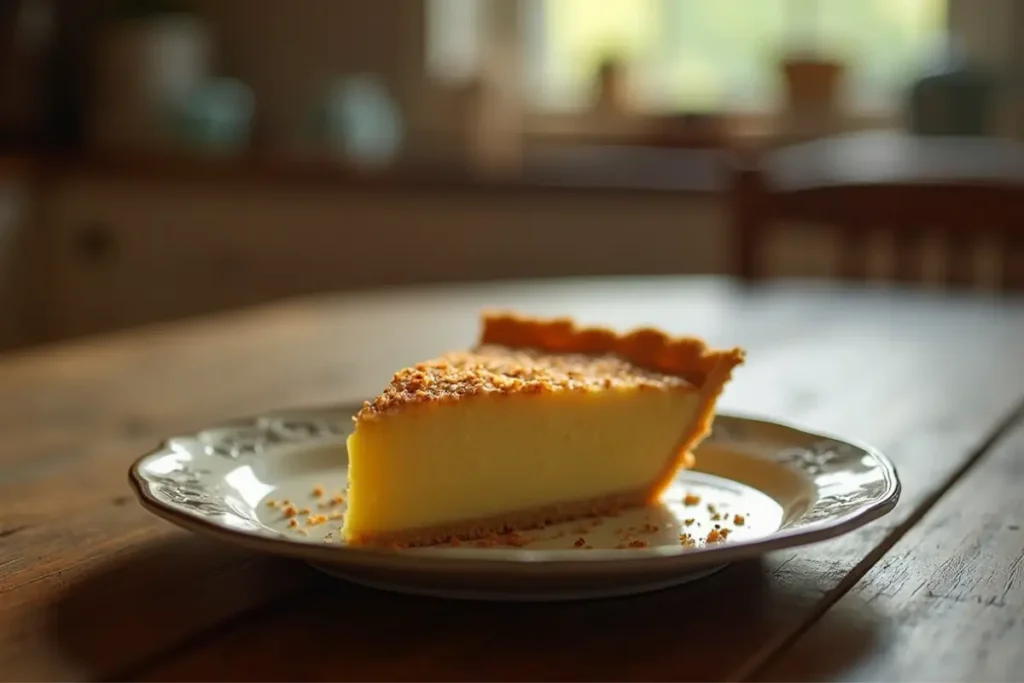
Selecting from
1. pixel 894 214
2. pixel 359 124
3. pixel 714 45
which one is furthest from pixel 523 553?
pixel 714 45

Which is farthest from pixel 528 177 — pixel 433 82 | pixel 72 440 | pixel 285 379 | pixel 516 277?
pixel 72 440

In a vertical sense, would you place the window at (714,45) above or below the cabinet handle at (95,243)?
above

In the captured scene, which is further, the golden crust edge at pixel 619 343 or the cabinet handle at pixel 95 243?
the cabinet handle at pixel 95 243

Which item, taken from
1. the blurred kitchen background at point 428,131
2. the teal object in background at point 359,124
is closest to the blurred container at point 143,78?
the blurred kitchen background at point 428,131

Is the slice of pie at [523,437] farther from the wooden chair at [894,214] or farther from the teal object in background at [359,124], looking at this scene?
the teal object in background at [359,124]

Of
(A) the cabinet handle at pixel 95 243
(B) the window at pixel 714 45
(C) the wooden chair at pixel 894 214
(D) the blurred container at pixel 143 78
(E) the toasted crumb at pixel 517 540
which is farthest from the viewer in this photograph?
(D) the blurred container at pixel 143 78

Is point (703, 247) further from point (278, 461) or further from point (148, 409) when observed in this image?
point (278, 461)

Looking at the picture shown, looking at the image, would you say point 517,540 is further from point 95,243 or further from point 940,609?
point 95,243
